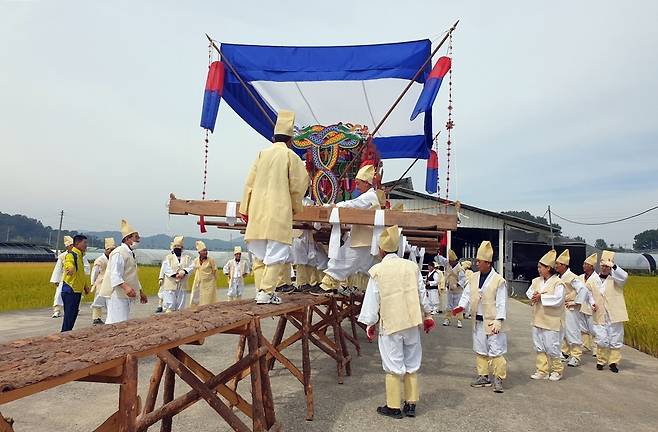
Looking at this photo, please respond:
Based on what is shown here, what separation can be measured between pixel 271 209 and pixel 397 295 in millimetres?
1560

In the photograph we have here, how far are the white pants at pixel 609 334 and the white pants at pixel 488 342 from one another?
8.62 feet

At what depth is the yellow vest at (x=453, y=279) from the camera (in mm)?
12109

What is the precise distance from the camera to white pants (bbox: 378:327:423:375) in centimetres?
439

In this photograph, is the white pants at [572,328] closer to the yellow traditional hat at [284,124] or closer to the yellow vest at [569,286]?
the yellow vest at [569,286]

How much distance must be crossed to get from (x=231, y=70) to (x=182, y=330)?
5.10 meters

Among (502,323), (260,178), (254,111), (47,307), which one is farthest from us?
(47,307)

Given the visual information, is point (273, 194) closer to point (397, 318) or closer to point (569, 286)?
point (397, 318)

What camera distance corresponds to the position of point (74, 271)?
22.6 feet

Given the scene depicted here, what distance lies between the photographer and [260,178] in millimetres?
4355

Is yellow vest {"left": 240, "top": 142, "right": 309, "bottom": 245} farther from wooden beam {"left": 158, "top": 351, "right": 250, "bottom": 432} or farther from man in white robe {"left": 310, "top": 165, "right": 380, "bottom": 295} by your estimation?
wooden beam {"left": 158, "top": 351, "right": 250, "bottom": 432}

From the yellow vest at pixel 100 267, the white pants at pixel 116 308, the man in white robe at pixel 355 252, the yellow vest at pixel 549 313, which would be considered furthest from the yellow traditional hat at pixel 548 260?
the yellow vest at pixel 100 267

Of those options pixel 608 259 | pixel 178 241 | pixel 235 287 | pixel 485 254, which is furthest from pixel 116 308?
pixel 608 259

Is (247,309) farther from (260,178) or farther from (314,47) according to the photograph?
(314,47)

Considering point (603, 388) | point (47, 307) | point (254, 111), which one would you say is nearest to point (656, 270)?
point (603, 388)
